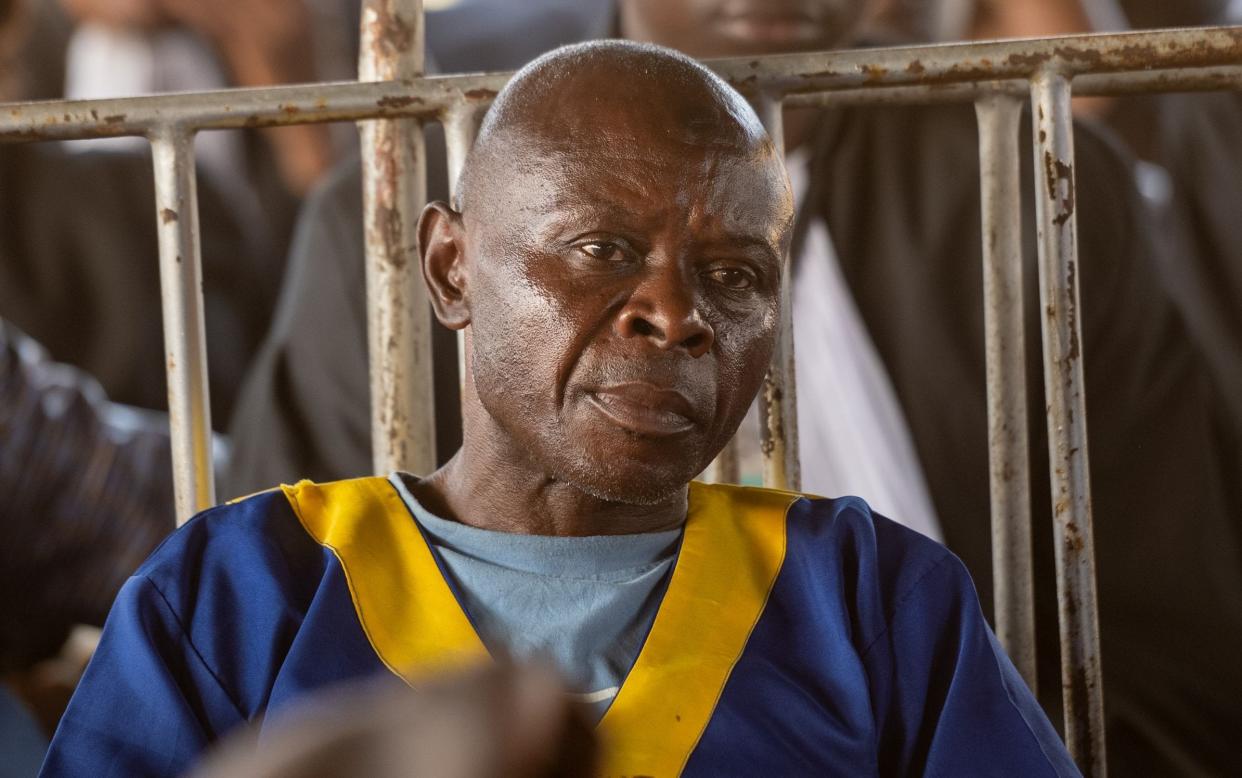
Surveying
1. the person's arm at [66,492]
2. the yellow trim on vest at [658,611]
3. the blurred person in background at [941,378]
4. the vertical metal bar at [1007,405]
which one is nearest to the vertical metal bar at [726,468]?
the yellow trim on vest at [658,611]

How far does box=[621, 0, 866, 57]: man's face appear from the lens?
7.10ft

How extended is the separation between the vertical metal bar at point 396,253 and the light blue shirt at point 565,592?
0.19 metres

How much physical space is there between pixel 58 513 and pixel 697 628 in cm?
149

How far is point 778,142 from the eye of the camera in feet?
4.17

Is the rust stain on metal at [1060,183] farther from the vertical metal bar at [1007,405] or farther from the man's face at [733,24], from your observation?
the man's face at [733,24]

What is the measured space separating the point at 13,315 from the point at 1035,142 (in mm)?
1660

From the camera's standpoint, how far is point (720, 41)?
85.4 inches

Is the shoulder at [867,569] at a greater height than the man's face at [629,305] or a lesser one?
lesser

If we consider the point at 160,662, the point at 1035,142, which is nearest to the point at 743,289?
the point at 1035,142

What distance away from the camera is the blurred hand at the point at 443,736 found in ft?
1.48

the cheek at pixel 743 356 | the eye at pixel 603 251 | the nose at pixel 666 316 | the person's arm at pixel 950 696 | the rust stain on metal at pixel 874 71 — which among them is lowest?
the person's arm at pixel 950 696

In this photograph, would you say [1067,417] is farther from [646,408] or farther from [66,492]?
[66,492]

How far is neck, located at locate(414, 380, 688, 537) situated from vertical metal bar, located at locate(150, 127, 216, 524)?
31 cm

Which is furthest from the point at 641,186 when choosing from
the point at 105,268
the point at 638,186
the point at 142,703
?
the point at 105,268
